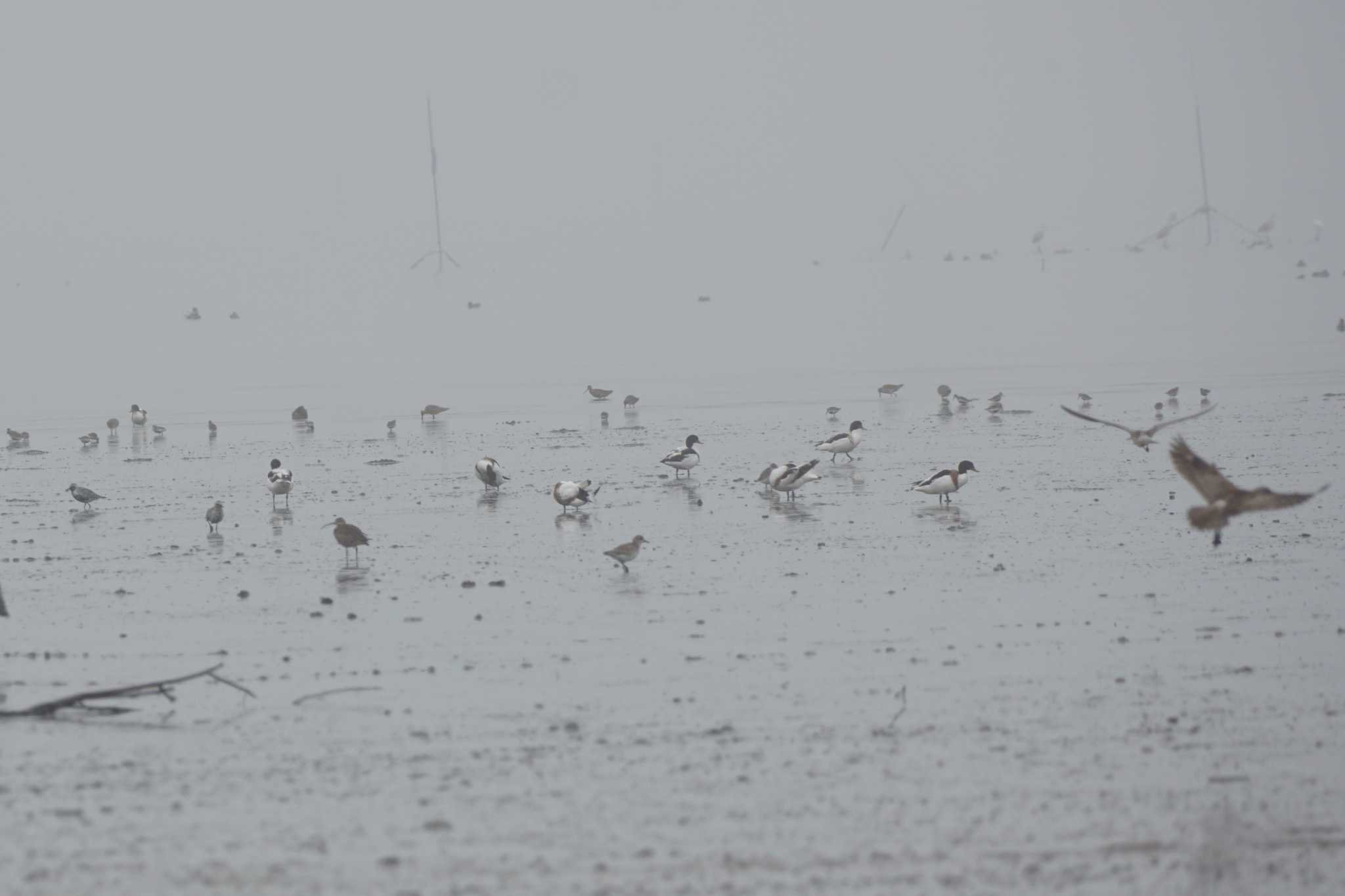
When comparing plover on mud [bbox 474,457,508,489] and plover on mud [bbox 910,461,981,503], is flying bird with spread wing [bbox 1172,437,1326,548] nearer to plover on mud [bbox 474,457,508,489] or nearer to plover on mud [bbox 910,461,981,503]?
plover on mud [bbox 910,461,981,503]

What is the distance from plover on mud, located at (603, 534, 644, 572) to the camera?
50.1 ft

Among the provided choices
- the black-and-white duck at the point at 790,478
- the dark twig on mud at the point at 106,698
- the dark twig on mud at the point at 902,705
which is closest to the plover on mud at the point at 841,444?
the black-and-white duck at the point at 790,478

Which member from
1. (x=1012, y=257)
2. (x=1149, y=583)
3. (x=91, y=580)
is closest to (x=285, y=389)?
(x=91, y=580)

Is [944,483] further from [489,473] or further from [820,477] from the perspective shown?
[489,473]

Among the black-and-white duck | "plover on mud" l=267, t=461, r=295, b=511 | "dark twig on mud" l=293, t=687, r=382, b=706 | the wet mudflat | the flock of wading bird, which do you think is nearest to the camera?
the wet mudflat

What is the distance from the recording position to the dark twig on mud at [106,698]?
34.1ft

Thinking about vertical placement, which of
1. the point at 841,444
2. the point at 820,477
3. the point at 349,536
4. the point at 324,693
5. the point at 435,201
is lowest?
the point at 324,693

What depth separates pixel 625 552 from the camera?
15.3 m

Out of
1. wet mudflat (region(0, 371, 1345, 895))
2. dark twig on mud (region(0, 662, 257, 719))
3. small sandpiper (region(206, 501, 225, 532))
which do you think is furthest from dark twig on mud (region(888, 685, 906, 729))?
small sandpiper (region(206, 501, 225, 532))

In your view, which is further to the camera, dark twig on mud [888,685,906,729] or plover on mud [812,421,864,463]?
plover on mud [812,421,864,463]

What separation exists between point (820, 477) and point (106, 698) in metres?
12.1

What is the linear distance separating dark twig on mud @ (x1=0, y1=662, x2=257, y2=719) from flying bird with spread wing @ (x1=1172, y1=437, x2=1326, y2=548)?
5.45 metres

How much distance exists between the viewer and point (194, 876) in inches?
319

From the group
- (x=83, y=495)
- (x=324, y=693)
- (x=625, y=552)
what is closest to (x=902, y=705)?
(x=324, y=693)
